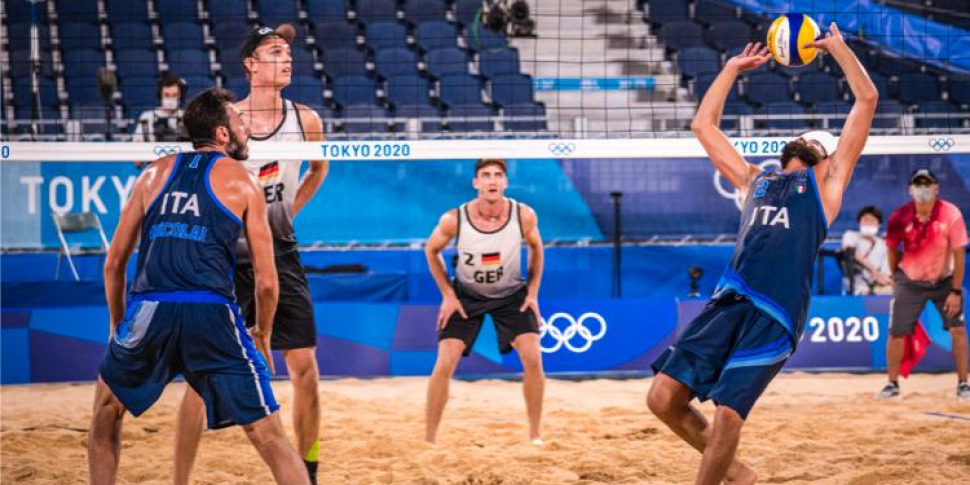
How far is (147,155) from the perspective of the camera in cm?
652

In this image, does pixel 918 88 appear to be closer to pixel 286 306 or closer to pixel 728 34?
pixel 728 34

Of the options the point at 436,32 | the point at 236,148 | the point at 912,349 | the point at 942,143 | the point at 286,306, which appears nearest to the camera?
the point at 236,148

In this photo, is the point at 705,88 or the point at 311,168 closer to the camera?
the point at 311,168

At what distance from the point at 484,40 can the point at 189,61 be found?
150 inches

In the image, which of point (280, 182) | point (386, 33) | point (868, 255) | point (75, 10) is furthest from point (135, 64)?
point (868, 255)

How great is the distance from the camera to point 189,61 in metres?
13.5

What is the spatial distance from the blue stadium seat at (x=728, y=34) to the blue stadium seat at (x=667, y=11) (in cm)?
46

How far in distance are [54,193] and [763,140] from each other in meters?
7.07

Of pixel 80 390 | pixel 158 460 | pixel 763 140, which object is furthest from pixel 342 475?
pixel 80 390

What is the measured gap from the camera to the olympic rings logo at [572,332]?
379 inches

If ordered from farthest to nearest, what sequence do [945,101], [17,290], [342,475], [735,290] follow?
[945,101] → [17,290] → [342,475] → [735,290]

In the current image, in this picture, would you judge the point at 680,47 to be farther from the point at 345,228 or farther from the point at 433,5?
the point at 345,228

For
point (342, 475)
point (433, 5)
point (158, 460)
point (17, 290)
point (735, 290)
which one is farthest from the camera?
point (433, 5)

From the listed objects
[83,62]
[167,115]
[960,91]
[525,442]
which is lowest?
[525,442]
